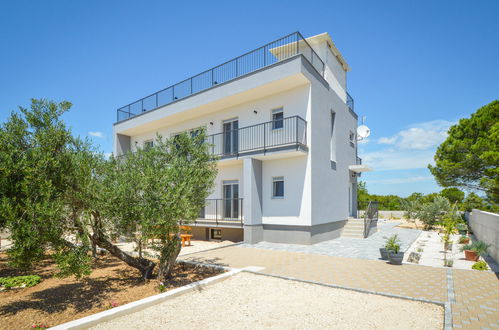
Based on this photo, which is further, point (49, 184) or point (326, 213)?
point (326, 213)

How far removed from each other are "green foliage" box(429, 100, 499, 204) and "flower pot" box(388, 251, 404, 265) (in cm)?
1648

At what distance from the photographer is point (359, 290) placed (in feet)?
20.7

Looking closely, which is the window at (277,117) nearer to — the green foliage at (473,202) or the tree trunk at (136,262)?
the tree trunk at (136,262)

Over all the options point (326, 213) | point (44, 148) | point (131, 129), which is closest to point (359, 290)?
point (44, 148)

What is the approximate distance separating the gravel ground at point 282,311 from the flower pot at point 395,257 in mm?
3428

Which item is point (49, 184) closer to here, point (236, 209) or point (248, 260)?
point (248, 260)

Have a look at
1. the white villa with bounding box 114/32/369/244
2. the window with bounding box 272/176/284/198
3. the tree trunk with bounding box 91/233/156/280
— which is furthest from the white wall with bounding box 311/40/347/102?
the tree trunk with bounding box 91/233/156/280

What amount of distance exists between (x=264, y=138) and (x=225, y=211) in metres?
4.82

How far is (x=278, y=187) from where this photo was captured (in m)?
13.9

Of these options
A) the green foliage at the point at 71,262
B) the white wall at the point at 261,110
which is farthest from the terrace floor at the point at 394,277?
the white wall at the point at 261,110

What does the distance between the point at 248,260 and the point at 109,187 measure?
548cm

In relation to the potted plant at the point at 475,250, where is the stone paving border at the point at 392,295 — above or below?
below

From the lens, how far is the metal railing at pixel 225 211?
14234mm

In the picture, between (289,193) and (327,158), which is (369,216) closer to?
(327,158)
